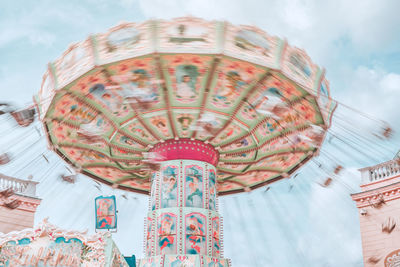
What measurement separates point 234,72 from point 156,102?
253 cm

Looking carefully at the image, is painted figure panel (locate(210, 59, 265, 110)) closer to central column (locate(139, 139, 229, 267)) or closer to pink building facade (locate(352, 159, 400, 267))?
central column (locate(139, 139, 229, 267))

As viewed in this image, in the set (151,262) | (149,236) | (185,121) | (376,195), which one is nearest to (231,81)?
(185,121)

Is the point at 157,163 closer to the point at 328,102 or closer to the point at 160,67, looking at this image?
the point at 160,67

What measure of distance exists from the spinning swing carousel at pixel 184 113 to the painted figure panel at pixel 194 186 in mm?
28

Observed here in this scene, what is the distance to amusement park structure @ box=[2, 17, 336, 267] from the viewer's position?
10.0m

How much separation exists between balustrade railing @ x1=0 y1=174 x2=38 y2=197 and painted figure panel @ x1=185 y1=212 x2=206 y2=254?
7330 mm

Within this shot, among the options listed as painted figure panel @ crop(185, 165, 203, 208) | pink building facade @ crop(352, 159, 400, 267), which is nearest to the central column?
painted figure panel @ crop(185, 165, 203, 208)

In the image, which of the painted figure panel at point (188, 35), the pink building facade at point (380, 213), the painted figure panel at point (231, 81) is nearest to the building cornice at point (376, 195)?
the pink building facade at point (380, 213)

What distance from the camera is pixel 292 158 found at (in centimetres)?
1490

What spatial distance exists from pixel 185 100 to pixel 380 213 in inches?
311

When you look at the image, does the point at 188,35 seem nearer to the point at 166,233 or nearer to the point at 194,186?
the point at 194,186

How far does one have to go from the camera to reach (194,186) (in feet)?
42.4

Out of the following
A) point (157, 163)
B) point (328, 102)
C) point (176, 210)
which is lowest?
point (176, 210)

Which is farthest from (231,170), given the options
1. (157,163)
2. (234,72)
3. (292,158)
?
(234,72)
